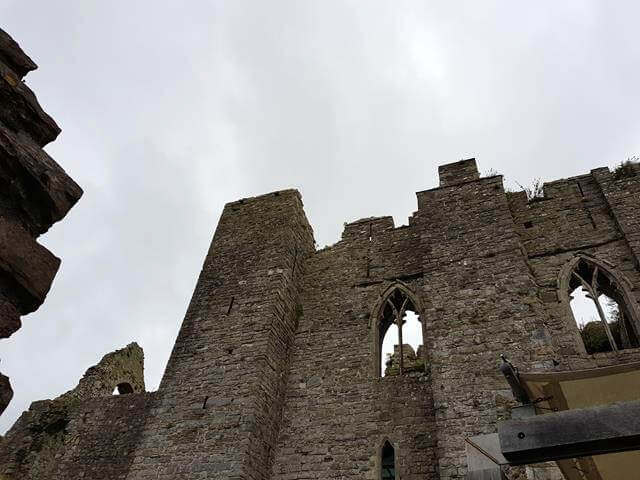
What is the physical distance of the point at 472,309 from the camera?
8.61m

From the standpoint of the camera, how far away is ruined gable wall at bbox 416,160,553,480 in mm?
7402

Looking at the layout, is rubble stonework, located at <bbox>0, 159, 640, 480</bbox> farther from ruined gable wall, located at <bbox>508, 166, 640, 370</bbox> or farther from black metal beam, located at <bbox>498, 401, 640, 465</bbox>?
Answer: black metal beam, located at <bbox>498, 401, 640, 465</bbox>

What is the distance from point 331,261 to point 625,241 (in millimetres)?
5700

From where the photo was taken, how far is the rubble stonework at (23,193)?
7.43 ft

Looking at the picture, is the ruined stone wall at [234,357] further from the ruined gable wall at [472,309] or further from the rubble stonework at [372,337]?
the ruined gable wall at [472,309]

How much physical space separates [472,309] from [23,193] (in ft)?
24.4

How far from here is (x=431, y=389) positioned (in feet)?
27.3

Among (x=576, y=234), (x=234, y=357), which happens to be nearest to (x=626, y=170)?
(x=576, y=234)

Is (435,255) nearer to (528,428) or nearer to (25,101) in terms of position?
(528,428)

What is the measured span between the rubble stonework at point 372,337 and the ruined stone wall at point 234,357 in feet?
0.10

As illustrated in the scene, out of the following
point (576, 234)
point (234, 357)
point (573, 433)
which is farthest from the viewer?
point (576, 234)

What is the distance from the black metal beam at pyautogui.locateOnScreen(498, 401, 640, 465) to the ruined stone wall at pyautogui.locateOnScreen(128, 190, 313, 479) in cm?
566

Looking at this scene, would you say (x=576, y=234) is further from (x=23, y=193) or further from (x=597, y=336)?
(x=23, y=193)

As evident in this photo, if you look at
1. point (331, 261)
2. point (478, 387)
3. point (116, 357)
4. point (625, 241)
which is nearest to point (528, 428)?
point (478, 387)
